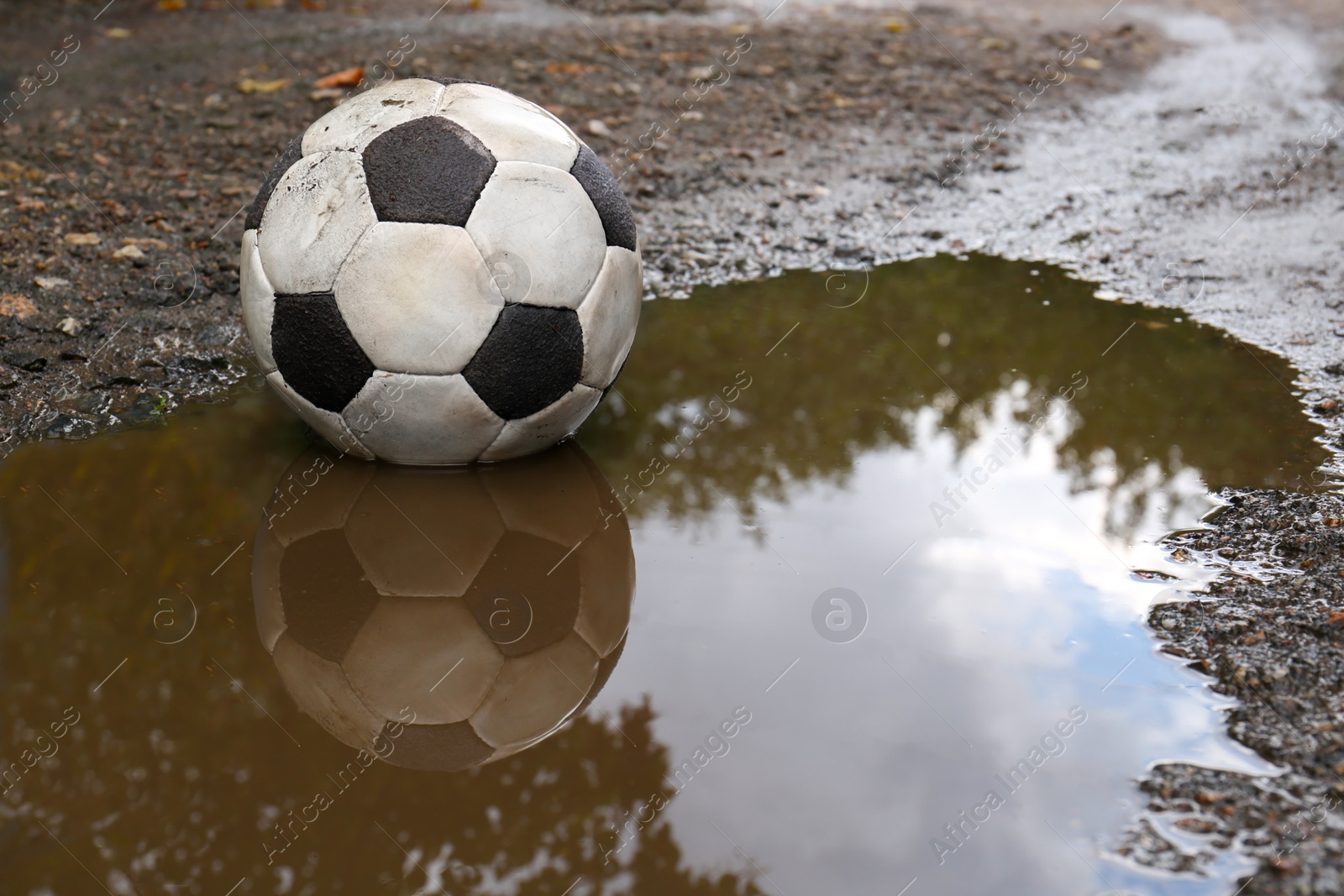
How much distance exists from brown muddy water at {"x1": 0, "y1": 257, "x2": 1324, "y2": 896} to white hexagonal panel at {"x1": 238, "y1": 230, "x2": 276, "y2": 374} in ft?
1.39

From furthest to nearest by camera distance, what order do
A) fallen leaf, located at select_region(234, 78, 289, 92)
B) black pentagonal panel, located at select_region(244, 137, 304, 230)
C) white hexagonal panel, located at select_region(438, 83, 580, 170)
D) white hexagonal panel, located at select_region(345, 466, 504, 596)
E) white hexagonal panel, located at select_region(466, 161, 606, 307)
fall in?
1. fallen leaf, located at select_region(234, 78, 289, 92)
2. black pentagonal panel, located at select_region(244, 137, 304, 230)
3. white hexagonal panel, located at select_region(438, 83, 580, 170)
4. white hexagonal panel, located at select_region(466, 161, 606, 307)
5. white hexagonal panel, located at select_region(345, 466, 504, 596)

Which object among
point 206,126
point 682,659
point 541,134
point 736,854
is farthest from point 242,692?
point 206,126

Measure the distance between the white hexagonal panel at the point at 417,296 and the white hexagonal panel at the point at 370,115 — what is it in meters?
0.35

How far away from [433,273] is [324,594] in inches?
38.4

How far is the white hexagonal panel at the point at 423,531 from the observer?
3.28 meters

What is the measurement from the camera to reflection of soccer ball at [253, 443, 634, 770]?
2.82 metres

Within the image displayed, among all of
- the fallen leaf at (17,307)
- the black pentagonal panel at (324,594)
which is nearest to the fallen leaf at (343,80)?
the fallen leaf at (17,307)

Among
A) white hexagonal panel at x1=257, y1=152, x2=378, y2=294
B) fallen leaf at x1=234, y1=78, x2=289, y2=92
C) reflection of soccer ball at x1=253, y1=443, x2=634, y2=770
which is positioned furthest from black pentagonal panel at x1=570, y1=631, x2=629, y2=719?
fallen leaf at x1=234, y1=78, x2=289, y2=92

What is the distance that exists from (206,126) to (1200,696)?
5915 millimetres

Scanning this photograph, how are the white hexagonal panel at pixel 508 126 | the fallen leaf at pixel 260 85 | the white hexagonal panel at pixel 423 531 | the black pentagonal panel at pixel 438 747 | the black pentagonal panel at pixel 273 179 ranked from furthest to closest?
the fallen leaf at pixel 260 85
the black pentagonal panel at pixel 273 179
the white hexagonal panel at pixel 508 126
the white hexagonal panel at pixel 423 531
the black pentagonal panel at pixel 438 747

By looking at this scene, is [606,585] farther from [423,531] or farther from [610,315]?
[610,315]

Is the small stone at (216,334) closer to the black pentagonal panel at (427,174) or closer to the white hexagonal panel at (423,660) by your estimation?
the black pentagonal panel at (427,174)

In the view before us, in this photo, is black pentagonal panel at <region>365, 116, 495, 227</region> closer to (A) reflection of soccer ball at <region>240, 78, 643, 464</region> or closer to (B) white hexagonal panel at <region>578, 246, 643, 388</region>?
(A) reflection of soccer ball at <region>240, 78, 643, 464</region>

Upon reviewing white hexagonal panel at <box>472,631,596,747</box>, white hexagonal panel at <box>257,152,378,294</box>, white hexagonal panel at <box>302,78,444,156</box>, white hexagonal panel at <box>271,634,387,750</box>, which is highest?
white hexagonal panel at <box>302,78,444,156</box>
